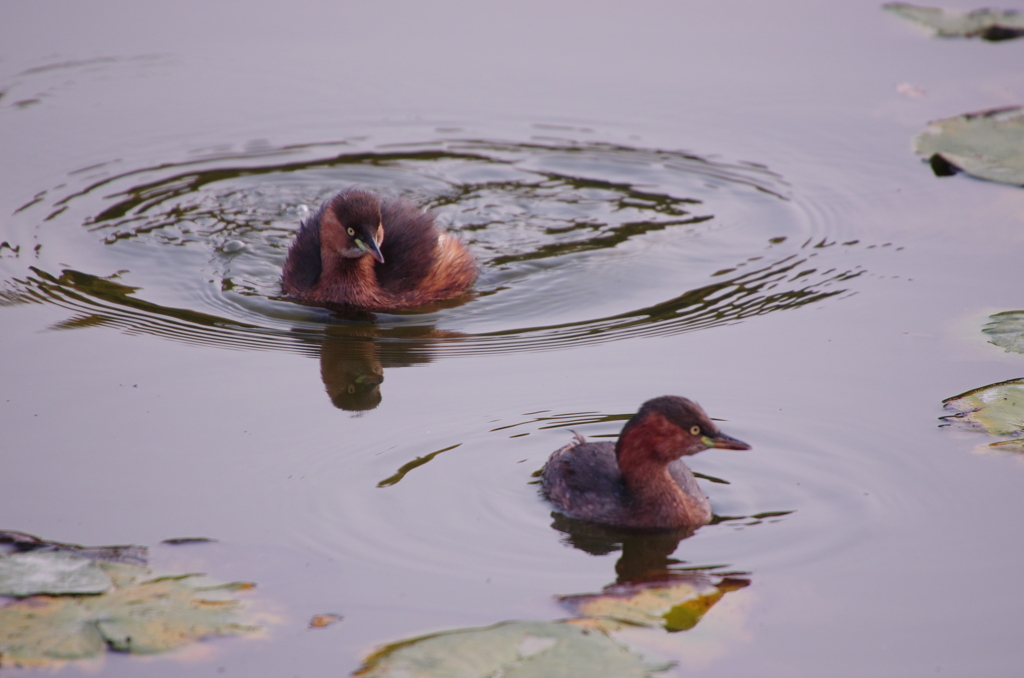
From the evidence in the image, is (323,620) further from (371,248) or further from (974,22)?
(974,22)

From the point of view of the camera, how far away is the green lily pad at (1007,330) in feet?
22.3

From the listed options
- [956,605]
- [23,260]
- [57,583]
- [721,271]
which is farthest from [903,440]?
[23,260]

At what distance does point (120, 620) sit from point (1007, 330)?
16.8 ft

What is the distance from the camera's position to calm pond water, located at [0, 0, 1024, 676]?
493 cm


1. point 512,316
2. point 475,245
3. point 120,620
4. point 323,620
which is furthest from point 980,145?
point 120,620

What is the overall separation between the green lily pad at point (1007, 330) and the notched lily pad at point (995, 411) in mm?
578

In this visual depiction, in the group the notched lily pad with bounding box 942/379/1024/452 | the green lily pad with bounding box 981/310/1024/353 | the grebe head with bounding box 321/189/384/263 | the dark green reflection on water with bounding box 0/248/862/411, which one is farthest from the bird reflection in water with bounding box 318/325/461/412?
the green lily pad with bounding box 981/310/1024/353

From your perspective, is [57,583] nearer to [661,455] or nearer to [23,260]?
[661,455]

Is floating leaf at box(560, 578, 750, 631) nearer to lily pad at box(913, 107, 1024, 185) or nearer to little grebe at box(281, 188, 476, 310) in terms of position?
little grebe at box(281, 188, 476, 310)

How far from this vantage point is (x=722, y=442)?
17.7 ft

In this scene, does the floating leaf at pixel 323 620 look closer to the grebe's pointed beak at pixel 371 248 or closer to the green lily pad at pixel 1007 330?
the grebe's pointed beak at pixel 371 248

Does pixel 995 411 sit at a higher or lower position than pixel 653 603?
higher

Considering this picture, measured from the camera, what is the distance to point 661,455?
5.41m

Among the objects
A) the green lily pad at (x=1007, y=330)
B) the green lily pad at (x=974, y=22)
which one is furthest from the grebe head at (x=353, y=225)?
the green lily pad at (x=974, y=22)
